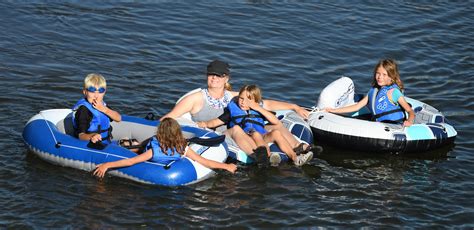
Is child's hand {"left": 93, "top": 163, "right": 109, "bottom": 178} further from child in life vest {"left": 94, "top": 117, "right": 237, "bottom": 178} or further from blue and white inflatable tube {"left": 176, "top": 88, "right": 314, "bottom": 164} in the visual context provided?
blue and white inflatable tube {"left": 176, "top": 88, "right": 314, "bottom": 164}

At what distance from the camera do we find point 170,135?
8.79m

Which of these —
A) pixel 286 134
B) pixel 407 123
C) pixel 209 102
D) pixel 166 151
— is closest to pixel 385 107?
pixel 407 123

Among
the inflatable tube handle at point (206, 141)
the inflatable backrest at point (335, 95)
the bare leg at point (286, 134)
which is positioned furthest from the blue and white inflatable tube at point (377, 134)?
the inflatable tube handle at point (206, 141)

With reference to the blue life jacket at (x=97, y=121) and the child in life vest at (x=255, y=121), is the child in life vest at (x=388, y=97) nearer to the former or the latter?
the child in life vest at (x=255, y=121)

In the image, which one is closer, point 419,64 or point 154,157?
point 154,157

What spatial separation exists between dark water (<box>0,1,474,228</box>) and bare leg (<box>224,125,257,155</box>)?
29 centimetres

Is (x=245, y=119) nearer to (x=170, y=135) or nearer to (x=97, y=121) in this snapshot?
(x=170, y=135)

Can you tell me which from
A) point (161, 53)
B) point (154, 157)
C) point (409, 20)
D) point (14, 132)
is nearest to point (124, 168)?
point (154, 157)

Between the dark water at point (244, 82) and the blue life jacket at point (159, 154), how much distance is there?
13.5 inches

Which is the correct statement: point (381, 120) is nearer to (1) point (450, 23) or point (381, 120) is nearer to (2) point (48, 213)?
(2) point (48, 213)

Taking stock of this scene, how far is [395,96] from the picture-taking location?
34.8 ft

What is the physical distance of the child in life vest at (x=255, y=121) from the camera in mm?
9711

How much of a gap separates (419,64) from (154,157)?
7.03 m

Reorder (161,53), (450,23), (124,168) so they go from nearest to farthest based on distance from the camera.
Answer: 1. (124,168)
2. (161,53)
3. (450,23)
